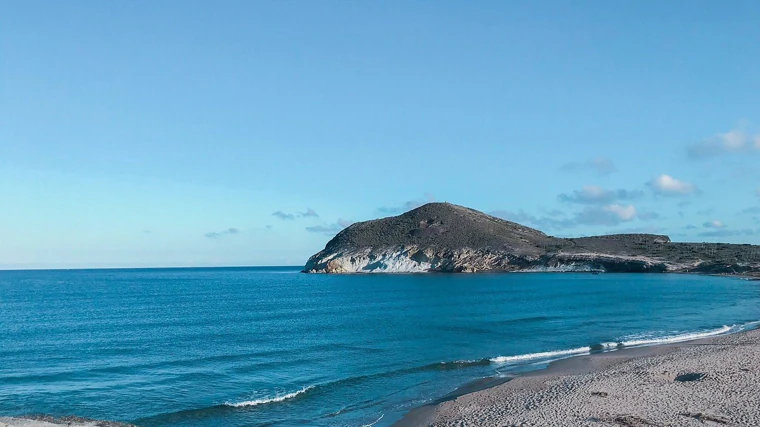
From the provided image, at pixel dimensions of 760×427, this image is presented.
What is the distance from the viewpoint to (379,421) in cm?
2266

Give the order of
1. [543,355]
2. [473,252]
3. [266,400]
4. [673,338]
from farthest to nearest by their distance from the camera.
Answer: [473,252]
[673,338]
[543,355]
[266,400]

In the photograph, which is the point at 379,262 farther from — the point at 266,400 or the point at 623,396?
the point at 623,396

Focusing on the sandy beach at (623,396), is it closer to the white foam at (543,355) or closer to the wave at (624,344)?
the white foam at (543,355)

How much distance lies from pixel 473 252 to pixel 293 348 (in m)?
113

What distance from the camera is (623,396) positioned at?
23562mm

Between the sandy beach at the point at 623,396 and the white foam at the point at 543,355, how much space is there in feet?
8.52

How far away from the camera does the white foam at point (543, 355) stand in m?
34.5

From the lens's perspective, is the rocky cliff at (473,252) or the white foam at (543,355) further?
the rocky cliff at (473,252)

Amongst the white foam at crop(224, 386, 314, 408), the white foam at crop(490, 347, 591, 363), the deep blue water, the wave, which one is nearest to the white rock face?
Answer: the deep blue water

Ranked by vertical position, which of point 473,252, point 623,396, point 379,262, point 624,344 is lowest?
point 624,344

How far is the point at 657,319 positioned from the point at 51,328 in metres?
51.1

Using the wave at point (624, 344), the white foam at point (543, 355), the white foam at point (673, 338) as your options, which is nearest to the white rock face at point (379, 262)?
the wave at point (624, 344)

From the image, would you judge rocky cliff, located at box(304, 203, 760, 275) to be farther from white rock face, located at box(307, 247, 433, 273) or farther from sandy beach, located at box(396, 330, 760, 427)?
sandy beach, located at box(396, 330, 760, 427)

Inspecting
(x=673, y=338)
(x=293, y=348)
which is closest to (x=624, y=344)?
(x=673, y=338)
